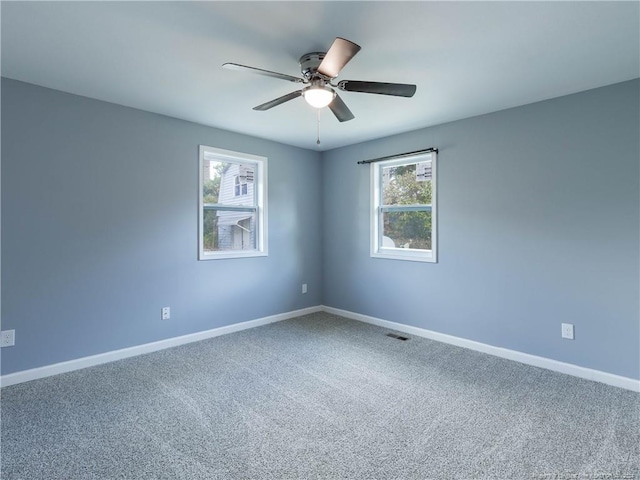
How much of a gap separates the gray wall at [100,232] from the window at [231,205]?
0.12 metres

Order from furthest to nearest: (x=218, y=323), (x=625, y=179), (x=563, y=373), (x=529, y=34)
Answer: (x=218, y=323) → (x=563, y=373) → (x=625, y=179) → (x=529, y=34)

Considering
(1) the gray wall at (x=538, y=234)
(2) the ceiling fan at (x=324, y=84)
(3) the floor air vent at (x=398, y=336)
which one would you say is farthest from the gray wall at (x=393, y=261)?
(2) the ceiling fan at (x=324, y=84)

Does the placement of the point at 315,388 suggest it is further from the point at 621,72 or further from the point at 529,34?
the point at 621,72

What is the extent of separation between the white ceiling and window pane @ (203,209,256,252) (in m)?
1.30

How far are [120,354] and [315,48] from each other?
10.2ft

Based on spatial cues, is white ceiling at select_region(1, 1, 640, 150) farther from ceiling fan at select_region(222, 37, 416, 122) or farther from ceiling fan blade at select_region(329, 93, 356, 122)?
ceiling fan blade at select_region(329, 93, 356, 122)

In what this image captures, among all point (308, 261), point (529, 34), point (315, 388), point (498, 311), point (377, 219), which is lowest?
point (315, 388)

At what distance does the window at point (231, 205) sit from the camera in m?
3.85

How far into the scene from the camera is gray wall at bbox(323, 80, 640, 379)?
2650mm

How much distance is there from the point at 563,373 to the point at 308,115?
3.29 m

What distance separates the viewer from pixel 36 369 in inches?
108

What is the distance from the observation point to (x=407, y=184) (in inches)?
161

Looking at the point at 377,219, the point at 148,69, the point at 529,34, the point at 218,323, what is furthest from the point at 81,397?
the point at 529,34

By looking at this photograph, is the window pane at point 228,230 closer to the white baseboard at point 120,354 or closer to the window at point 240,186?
the window at point 240,186
